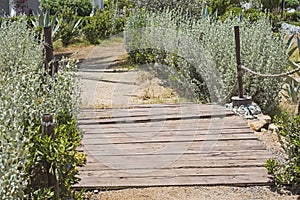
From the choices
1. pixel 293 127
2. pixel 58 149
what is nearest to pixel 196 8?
pixel 293 127

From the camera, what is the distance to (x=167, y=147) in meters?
4.28

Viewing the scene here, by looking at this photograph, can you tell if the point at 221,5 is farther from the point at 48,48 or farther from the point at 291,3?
the point at 48,48

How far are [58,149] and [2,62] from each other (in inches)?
152

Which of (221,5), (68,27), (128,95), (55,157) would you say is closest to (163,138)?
(55,157)

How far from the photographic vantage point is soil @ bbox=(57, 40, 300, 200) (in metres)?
3.42

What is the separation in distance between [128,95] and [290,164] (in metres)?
3.73

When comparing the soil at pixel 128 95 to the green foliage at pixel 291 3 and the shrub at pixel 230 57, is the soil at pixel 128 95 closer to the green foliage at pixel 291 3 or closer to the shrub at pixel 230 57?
the shrub at pixel 230 57

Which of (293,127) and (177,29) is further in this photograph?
(177,29)

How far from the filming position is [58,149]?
244 cm

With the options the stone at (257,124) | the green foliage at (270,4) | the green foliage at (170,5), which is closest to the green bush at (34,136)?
the stone at (257,124)

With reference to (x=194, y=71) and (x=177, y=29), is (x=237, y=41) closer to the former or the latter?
(x=194, y=71)

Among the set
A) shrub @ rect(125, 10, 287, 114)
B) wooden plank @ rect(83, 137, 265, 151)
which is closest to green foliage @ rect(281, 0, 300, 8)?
shrub @ rect(125, 10, 287, 114)

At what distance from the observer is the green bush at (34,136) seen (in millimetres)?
2184

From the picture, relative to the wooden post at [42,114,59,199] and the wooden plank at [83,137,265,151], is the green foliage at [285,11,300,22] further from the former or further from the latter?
the wooden post at [42,114,59,199]
